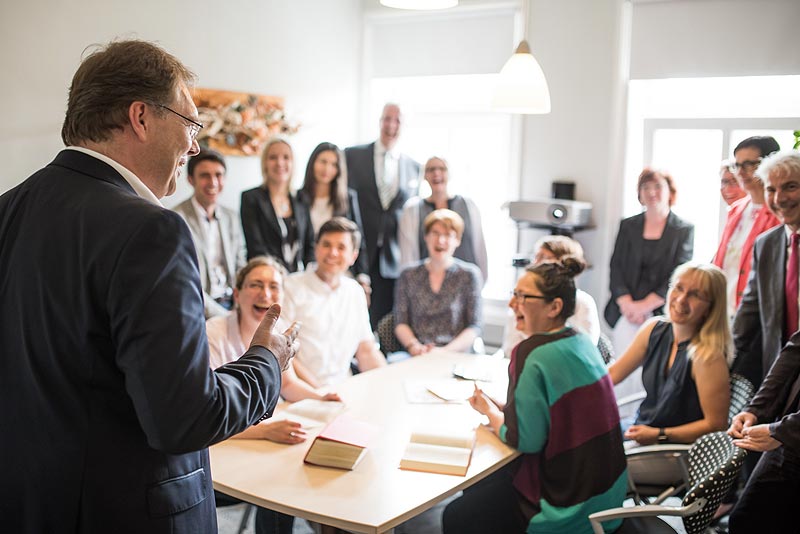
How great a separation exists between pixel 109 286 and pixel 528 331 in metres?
1.66

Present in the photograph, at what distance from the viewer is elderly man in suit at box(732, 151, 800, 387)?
278 cm

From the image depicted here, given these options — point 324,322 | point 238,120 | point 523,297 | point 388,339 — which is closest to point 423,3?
point 523,297

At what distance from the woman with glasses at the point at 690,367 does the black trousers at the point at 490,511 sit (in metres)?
0.63

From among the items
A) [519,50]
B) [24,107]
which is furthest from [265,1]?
[519,50]

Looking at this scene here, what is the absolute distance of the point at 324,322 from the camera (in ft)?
11.3

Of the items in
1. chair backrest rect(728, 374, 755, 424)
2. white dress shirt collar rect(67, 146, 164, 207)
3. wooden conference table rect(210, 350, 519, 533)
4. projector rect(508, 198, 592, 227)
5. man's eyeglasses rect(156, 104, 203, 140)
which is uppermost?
man's eyeglasses rect(156, 104, 203, 140)

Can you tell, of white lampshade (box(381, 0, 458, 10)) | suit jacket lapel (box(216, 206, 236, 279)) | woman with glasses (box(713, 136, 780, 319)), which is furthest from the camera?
suit jacket lapel (box(216, 206, 236, 279))

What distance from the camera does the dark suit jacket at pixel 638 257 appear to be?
450 centimetres

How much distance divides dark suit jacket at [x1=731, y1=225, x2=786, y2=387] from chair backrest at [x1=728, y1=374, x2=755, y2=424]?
179 mm

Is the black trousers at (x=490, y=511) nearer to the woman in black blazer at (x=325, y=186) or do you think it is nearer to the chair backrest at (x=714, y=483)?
the chair backrest at (x=714, y=483)

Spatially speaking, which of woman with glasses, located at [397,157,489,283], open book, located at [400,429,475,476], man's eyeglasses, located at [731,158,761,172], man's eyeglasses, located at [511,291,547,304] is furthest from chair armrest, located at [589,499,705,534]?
woman with glasses, located at [397,157,489,283]

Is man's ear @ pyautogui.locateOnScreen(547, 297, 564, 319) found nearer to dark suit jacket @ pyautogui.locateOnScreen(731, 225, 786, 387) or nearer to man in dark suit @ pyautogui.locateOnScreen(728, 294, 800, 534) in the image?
man in dark suit @ pyautogui.locateOnScreen(728, 294, 800, 534)

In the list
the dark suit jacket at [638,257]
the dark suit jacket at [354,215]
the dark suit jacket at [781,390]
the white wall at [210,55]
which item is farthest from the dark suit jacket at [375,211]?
the dark suit jacket at [781,390]

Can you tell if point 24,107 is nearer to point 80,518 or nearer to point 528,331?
point 528,331
